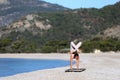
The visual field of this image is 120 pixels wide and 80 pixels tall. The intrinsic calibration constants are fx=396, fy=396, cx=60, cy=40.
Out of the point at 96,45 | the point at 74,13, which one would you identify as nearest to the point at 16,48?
the point at 96,45

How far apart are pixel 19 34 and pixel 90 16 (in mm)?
24739

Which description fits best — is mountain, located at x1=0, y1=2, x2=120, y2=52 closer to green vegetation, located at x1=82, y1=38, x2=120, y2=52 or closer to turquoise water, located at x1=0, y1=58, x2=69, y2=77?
green vegetation, located at x1=82, y1=38, x2=120, y2=52

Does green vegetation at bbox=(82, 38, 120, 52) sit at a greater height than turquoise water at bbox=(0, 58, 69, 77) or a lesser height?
greater

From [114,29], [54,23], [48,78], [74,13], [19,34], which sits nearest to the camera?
[48,78]

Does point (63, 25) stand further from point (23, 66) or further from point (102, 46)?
point (23, 66)

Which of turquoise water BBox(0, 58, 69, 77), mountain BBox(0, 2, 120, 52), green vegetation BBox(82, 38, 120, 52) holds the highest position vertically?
mountain BBox(0, 2, 120, 52)

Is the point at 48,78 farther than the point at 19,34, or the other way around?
the point at 19,34

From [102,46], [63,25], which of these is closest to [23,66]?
[102,46]

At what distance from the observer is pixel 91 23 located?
120 meters

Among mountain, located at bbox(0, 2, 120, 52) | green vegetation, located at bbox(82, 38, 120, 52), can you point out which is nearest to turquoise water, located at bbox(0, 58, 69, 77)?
green vegetation, located at bbox(82, 38, 120, 52)

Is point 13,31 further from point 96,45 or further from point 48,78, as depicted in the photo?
point 48,78

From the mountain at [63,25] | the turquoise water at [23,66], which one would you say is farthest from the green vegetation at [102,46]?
the mountain at [63,25]

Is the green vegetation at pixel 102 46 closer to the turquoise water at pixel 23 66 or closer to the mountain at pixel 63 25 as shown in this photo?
the turquoise water at pixel 23 66

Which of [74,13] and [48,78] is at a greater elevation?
[74,13]
